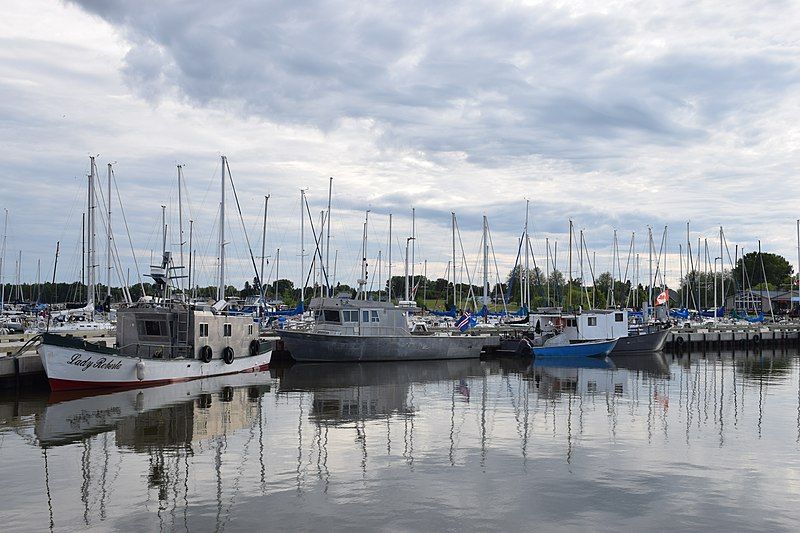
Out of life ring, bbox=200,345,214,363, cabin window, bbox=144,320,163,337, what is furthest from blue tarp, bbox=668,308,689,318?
cabin window, bbox=144,320,163,337

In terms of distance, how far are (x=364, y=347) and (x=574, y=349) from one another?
16.2m

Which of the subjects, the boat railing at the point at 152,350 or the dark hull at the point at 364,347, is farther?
the dark hull at the point at 364,347

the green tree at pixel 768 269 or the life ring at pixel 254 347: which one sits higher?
the green tree at pixel 768 269

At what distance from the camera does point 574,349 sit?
2078 inches

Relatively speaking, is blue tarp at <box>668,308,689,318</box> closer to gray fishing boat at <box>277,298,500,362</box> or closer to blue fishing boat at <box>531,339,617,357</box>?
blue fishing boat at <box>531,339,617,357</box>

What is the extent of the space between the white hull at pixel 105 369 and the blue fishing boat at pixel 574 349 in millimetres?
26272

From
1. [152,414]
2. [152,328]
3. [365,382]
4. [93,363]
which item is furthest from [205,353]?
[152,414]

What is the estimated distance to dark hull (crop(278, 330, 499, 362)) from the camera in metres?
44.5

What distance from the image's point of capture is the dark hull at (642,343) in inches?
2258

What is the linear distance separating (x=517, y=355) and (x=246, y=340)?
2338 centimetres

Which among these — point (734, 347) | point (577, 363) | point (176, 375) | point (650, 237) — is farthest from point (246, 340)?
point (650, 237)

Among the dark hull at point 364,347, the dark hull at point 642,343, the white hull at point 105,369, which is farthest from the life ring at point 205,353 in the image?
the dark hull at point 642,343

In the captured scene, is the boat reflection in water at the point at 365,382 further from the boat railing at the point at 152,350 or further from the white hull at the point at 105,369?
the boat railing at the point at 152,350

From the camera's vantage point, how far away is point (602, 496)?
14680mm
